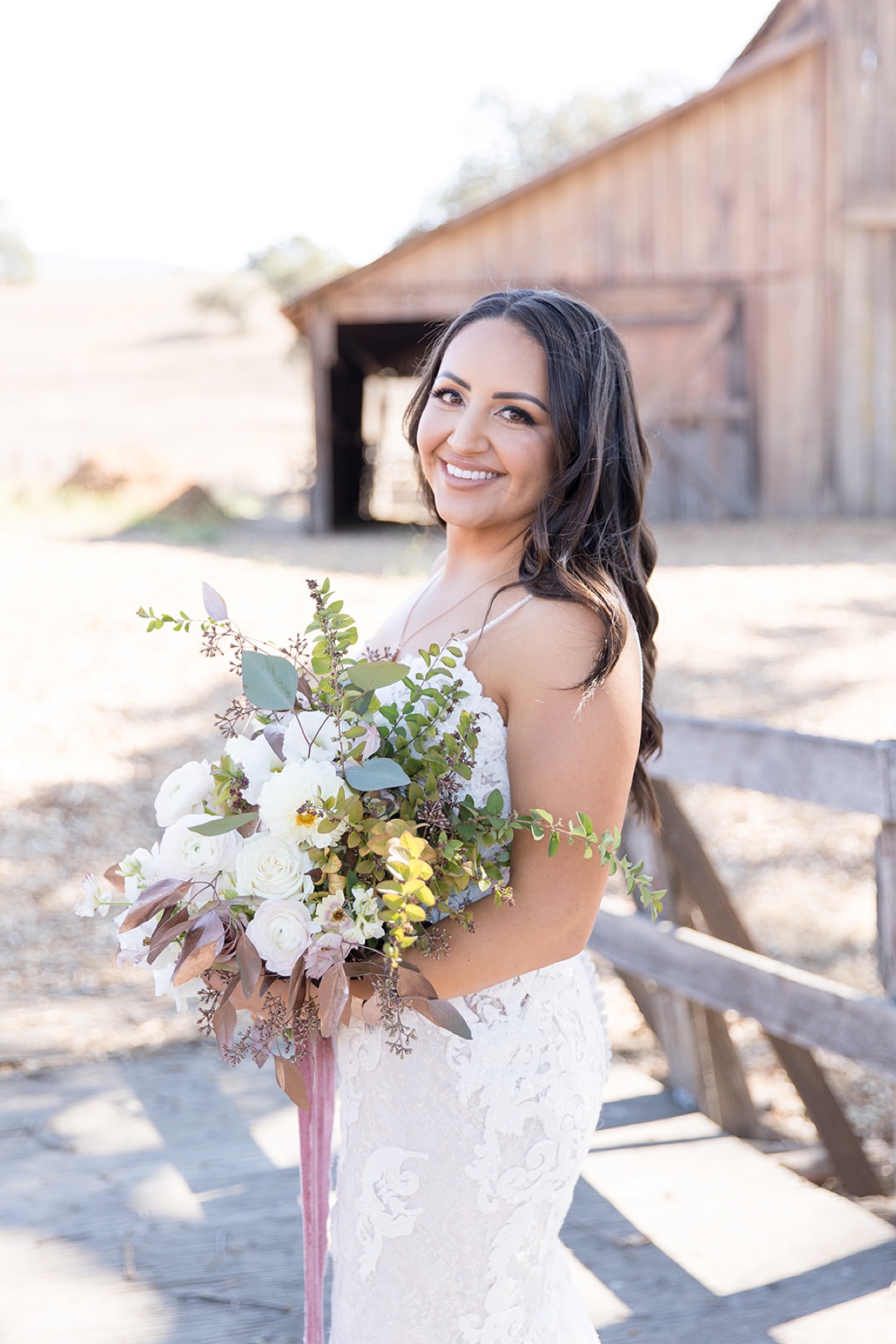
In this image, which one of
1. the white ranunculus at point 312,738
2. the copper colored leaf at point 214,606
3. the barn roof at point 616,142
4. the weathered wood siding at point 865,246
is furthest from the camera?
the weathered wood siding at point 865,246

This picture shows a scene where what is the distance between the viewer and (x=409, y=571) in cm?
1202

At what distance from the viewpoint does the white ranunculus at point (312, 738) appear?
5.55ft

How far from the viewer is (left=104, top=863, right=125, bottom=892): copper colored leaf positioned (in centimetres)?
186

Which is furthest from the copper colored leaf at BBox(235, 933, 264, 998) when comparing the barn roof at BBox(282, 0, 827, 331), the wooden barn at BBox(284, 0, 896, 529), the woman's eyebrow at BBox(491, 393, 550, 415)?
the wooden barn at BBox(284, 0, 896, 529)

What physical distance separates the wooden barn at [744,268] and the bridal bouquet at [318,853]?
44.0 feet

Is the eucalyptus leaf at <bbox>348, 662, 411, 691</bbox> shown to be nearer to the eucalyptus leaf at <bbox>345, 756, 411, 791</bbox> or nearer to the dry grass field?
the eucalyptus leaf at <bbox>345, 756, 411, 791</bbox>

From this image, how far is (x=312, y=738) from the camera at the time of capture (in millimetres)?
1715

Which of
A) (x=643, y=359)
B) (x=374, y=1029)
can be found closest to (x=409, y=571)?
(x=643, y=359)

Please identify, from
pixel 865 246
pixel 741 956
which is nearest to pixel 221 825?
pixel 741 956

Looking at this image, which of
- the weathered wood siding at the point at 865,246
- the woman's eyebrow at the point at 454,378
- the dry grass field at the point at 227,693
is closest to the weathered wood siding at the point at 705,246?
the weathered wood siding at the point at 865,246

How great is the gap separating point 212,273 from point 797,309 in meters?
75.3

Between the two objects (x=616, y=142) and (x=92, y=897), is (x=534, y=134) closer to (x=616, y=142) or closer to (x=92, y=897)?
(x=616, y=142)

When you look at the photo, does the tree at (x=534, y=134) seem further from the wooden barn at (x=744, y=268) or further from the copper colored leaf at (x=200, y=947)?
the copper colored leaf at (x=200, y=947)

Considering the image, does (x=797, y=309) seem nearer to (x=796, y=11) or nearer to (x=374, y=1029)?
(x=796, y=11)
